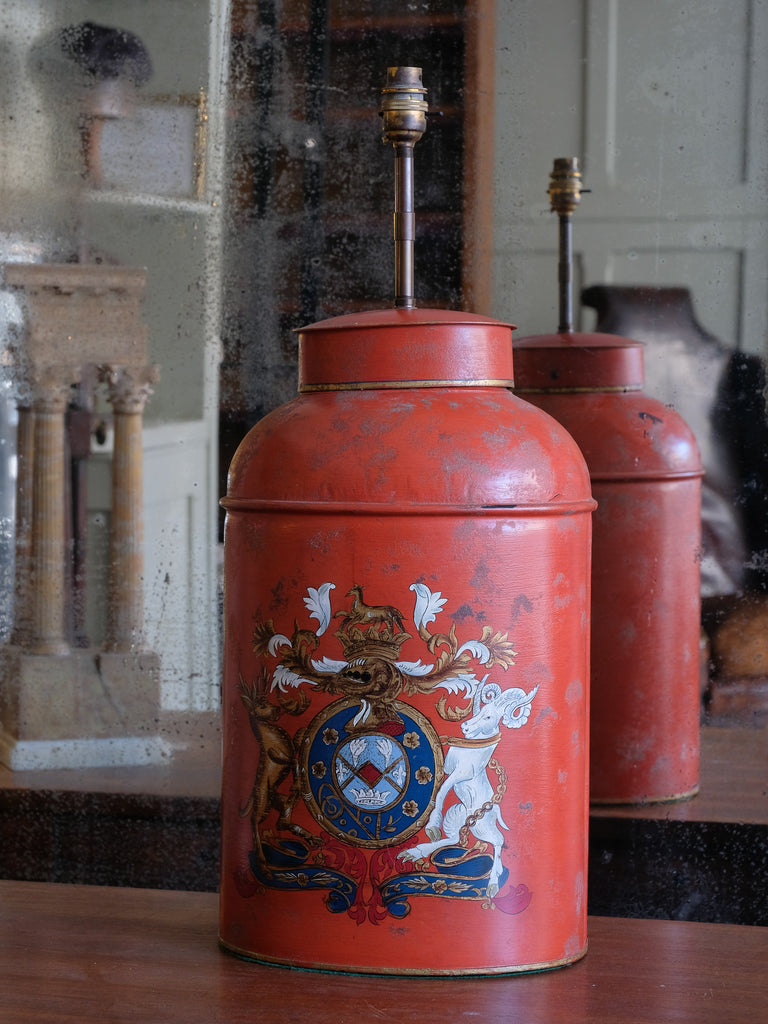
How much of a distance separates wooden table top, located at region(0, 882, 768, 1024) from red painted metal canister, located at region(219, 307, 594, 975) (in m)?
0.03

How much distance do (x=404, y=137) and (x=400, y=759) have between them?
0.59 m

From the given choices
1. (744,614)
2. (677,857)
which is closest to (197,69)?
(744,614)

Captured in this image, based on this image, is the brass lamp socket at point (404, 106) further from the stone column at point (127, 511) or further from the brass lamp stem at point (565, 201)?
the stone column at point (127, 511)

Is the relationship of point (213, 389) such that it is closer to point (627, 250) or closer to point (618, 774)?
point (627, 250)

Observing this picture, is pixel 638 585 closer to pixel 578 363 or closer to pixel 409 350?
pixel 578 363

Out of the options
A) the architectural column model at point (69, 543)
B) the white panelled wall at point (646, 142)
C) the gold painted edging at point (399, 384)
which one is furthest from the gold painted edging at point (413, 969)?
the white panelled wall at point (646, 142)

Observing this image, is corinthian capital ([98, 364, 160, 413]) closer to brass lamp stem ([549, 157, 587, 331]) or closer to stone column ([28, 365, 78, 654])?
stone column ([28, 365, 78, 654])

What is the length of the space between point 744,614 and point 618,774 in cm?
28

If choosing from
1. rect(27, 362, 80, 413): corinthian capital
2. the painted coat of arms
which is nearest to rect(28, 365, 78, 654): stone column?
rect(27, 362, 80, 413): corinthian capital

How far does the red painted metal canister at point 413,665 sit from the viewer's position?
1193 millimetres

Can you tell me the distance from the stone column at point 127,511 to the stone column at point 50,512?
0.22 ft

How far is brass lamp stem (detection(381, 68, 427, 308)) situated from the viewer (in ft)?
4.23

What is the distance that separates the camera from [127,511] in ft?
6.05

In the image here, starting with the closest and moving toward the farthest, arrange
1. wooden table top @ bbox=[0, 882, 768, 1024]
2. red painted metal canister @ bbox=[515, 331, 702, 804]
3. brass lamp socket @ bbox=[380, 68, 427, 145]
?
wooden table top @ bbox=[0, 882, 768, 1024] → brass lamp socket @ bbox=[380, 68, 427, 145] → red painted metal canister @ bbox=[515, 331, 702, 804]
